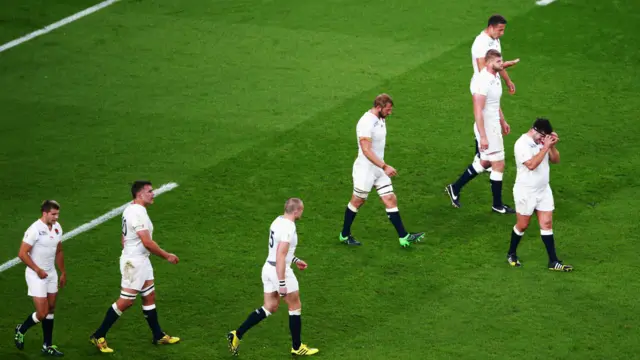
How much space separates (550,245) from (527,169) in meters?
1.12

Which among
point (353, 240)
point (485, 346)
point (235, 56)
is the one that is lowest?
point (485, 346)

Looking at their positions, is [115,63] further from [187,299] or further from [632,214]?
[632,214]

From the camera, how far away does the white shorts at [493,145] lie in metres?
17.1

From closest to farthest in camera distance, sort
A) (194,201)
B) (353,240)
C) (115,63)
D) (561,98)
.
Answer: (353,240) < (194,201) < (561,98) < (115,63)

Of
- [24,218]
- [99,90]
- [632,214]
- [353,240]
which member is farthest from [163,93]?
→ [632,214]

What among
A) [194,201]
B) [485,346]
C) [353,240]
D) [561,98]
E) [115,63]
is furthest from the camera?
[115,63]

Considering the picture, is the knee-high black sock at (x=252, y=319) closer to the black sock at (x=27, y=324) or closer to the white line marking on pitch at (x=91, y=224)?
the black sock at (x=27, y=324)

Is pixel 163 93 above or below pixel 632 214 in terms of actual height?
above

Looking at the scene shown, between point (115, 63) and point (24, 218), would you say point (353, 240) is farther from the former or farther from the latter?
point (115, 63)

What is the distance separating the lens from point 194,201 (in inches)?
714

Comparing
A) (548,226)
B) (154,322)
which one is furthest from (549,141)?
(154,322)

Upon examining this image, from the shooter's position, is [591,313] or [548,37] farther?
[548,37]

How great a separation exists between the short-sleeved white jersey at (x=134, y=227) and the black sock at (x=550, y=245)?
17.5ft

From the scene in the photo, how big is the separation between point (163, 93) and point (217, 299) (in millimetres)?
7751
